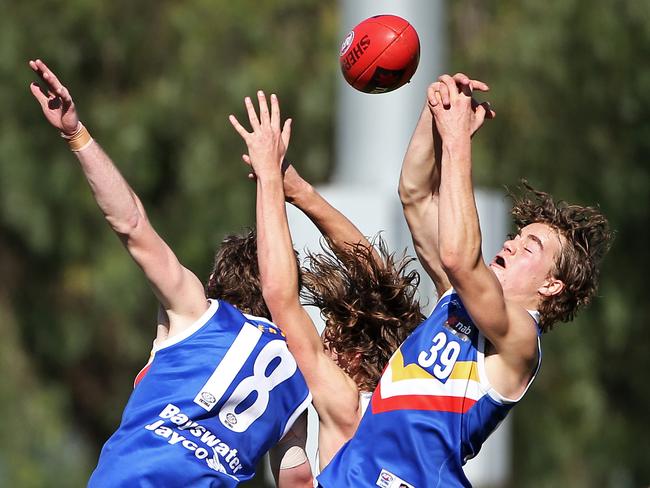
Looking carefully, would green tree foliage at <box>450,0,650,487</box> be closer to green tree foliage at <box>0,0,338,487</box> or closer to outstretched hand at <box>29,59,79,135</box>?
green tree foliage at <box>0,0,338,487</box>

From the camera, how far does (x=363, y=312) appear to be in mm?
5363

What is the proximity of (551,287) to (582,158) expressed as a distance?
7.36 metres

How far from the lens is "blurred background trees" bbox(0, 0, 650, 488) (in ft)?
39.1

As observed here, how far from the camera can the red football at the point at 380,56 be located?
5.38m

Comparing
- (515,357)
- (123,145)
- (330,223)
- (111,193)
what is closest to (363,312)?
(330,223)

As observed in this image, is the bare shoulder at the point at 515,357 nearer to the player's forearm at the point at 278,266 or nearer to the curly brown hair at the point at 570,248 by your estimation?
the curly brown hair at the point at 570,248

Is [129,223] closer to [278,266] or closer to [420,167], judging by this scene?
[278,266]

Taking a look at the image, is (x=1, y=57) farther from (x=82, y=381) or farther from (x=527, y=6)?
(x=527, y=6)

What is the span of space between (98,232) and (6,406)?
1.90 metres

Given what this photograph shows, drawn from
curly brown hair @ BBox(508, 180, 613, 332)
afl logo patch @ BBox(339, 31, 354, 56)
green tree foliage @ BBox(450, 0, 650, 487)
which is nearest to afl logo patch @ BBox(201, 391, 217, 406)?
curly brown hair @ BBox(508, 180, 613, 332)

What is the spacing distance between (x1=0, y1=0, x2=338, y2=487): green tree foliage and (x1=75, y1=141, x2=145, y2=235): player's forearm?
24.8ft

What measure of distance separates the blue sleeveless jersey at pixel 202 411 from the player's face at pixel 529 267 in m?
0.86

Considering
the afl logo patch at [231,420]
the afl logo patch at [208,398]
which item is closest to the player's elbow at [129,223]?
the afl logo patch at [208,398]

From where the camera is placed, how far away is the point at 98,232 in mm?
13398
